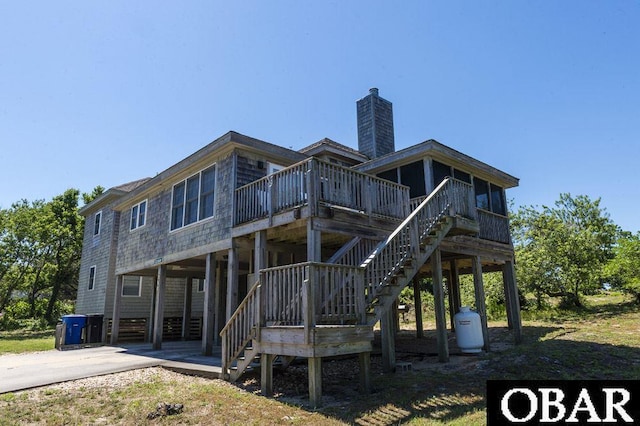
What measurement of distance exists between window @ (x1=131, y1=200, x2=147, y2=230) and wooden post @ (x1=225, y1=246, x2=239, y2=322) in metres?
6.68

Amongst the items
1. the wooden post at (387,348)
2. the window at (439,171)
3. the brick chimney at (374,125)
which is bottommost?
the wooden post at (387,348)

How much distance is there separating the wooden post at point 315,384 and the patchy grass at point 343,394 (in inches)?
5.5

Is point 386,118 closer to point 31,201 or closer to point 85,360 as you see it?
point 85,360

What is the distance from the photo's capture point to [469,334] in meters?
11.3

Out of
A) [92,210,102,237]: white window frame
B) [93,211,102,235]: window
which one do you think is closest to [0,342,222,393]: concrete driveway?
[92,210,102,237]: white window frame

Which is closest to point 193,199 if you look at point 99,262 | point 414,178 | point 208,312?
point 208,312

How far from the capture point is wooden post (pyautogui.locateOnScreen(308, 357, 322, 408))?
6.11 meters

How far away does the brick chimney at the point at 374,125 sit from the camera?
15.6 m

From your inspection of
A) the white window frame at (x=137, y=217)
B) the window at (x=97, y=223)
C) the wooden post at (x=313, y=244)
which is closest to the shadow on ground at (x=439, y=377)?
the wooden post at (x=313, y=244)

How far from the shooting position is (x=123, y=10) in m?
11.4

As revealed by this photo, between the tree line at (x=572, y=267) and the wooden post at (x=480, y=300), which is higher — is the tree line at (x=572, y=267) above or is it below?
above

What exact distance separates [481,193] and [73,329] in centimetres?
1600

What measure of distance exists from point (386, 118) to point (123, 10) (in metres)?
9.44

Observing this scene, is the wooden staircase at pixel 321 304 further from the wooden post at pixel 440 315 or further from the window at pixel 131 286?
the window at pixel 131 286
